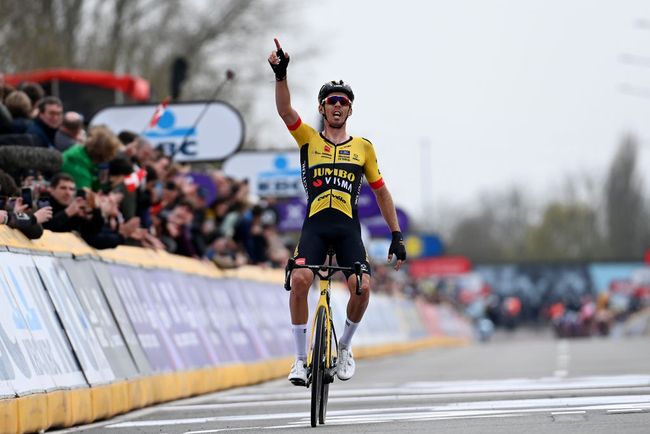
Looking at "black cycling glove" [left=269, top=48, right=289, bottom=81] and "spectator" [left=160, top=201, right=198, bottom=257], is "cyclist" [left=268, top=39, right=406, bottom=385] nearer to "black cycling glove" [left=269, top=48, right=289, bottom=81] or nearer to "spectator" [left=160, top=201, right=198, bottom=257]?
"black cycling glove" [left=269, top=48, right=289, bottom=81]

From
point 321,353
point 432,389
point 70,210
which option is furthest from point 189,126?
point 321,353

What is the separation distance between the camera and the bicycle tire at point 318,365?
11195 mm

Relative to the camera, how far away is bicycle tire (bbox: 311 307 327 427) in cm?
1120

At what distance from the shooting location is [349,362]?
12.1 metres

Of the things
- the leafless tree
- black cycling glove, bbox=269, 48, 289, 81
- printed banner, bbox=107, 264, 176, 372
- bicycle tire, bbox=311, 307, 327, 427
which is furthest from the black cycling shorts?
the leafless tree

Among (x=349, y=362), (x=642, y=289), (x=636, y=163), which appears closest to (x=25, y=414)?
(x=349, y=362)

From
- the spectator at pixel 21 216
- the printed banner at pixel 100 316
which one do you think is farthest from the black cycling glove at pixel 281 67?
the printed banner at pixel 100 316

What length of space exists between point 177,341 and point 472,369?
21.8 ft

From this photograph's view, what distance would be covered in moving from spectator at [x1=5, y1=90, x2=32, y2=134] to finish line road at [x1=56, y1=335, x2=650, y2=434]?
9.92 ft

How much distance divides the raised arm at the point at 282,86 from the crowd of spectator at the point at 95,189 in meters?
1.94

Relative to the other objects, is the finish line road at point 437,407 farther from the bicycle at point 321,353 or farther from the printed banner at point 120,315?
the printed banner at point 120,315

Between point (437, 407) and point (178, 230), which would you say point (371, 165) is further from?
point (178, 230)

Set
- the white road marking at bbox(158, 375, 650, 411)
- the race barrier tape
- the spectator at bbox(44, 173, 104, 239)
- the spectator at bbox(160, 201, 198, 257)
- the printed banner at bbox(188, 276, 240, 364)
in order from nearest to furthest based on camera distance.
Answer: the race barrier tape
the spectator at bbox(44, 173, 104, 239)
the white road marking at bbox(158, 375, 650, 411)
the printed banner at bbox(188, 276, 240, 364)
the spectator at bbox(160, 201, 198, 257)

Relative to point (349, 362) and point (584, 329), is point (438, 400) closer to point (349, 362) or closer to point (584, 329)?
point (349, 362)
